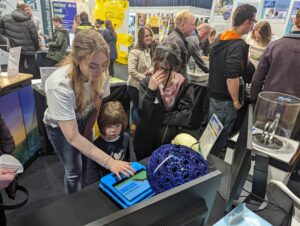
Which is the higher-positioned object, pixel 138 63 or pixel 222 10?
pixel 222 10

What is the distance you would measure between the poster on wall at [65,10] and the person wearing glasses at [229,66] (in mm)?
5681

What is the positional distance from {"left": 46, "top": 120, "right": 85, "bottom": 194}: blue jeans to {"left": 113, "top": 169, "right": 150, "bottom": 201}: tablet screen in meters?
0.54

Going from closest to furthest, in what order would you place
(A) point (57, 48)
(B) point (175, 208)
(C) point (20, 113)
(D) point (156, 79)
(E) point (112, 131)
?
(B) point (175, 208) < (D) point (156, 79) < (E) point (112, 131) < (C) point (20, 113) < (A) point (57, 48)

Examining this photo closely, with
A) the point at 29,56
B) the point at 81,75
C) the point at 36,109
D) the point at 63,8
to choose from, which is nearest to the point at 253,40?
the point at 81,75

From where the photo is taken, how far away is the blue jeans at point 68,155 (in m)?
1.20

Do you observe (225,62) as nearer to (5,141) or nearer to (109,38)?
(5,141)

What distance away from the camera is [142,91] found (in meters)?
1.32

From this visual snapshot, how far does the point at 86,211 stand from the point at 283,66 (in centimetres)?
173

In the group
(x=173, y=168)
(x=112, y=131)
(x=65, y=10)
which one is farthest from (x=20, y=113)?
(x=65, y=10)

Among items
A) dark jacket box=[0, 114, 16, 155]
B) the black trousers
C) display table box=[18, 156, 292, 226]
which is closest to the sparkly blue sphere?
display table box=[18, 156, 292, 226]

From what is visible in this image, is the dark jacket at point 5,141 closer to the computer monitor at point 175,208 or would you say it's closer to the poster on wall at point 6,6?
the computer monitor at point 175,208

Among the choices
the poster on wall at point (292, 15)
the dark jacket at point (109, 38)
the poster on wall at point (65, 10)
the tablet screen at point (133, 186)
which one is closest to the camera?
the tablet screen at point (133, 186)

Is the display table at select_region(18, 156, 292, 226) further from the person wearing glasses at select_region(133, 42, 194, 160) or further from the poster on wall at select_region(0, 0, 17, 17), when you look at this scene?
the poster on wall at select_region(0, 0, 17, 17)

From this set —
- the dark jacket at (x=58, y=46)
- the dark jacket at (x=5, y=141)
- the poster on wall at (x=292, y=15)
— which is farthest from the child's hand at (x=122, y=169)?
the poster on wall at (x=292, y=15)
